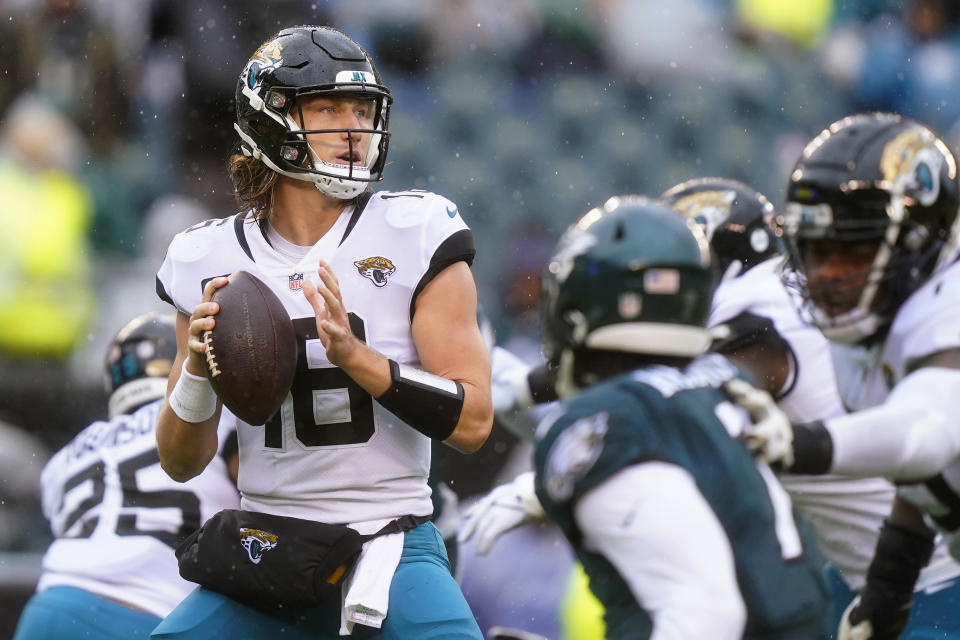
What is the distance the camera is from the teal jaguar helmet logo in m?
2.78

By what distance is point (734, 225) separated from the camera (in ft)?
13.9

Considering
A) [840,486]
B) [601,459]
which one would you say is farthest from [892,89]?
[601,459]

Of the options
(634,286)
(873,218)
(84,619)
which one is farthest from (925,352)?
(84,619)

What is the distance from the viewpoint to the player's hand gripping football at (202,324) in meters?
2.76

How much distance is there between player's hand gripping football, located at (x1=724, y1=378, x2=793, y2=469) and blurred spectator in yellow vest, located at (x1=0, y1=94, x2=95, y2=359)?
17.4 feet

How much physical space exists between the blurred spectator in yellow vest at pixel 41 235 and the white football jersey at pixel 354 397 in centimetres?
441

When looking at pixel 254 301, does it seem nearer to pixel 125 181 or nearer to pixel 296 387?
pixel 296 387

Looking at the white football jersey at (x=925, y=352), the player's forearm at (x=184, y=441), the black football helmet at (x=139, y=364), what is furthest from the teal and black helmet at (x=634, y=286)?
the black football helmet at (x=139, y=364)

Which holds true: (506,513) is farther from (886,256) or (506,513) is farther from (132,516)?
(132,516)

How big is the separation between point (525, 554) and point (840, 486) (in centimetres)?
199

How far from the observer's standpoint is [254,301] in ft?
9.14

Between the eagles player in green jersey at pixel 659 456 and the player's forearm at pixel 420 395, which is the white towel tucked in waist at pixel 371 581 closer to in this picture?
the player's forearm at pixel 420 395

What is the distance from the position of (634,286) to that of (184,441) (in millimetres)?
1223

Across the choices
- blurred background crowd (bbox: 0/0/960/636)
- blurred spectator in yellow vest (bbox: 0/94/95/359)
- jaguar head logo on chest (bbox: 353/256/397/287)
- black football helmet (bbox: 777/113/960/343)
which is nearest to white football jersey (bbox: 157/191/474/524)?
jaguar head logo on chest (bbox: 353/256/397/287)
